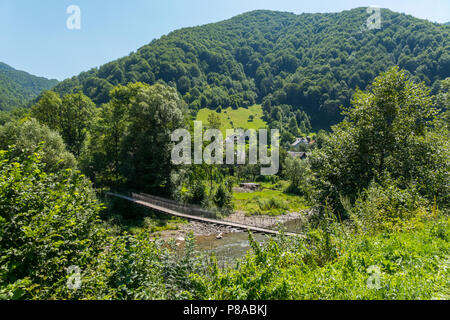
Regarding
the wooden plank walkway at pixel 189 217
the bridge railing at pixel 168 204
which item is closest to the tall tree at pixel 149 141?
the bridge railing at pixel 168 204

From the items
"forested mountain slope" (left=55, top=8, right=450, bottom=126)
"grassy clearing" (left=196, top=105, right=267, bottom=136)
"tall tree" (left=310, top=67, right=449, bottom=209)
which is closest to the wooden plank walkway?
"tall tree" (left=310, top=67, right=449, bottom=209)

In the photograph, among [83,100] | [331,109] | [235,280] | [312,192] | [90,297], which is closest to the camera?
[90,297]

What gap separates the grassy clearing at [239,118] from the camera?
317 ft

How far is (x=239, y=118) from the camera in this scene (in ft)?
354

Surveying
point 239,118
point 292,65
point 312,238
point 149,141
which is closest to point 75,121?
point 149,141

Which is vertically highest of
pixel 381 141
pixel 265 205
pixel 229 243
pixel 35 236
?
pixel 381 141

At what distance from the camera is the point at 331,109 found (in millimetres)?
104438

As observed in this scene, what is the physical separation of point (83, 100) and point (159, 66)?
82863 mm

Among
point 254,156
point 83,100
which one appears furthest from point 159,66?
point 83,100

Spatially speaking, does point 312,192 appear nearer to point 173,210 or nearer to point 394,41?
point 173,210

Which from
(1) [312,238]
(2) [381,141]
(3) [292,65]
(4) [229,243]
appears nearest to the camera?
(1) [312,238]

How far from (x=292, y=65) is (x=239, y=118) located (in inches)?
2908

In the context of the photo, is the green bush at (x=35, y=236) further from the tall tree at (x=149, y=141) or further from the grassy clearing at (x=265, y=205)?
the grassy clearing at (x=265, y=205)

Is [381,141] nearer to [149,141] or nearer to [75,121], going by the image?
[149,141]
